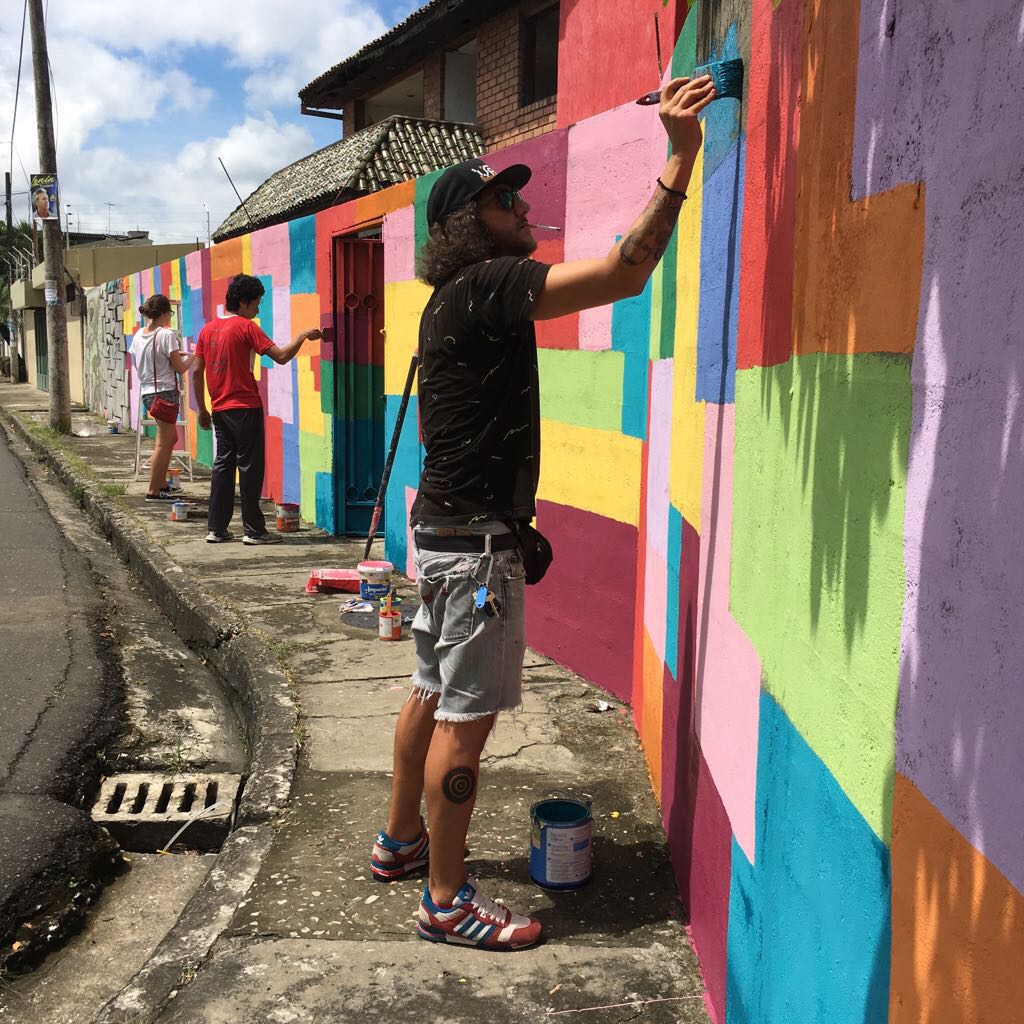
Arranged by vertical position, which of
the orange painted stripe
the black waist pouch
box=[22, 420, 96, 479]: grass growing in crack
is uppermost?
the black waist pouch

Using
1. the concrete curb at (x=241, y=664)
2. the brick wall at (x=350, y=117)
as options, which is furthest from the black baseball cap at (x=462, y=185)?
the brick wall at (x=350, y=117)

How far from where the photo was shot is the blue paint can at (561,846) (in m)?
3.00

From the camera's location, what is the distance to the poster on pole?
1744cm

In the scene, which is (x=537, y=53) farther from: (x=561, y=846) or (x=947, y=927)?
(x=947, y=927)

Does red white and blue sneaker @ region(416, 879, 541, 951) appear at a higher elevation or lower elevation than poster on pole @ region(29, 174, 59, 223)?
lower

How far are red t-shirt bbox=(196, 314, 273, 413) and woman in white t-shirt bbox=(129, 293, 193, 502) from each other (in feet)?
8.20

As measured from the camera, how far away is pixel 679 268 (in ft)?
11.4

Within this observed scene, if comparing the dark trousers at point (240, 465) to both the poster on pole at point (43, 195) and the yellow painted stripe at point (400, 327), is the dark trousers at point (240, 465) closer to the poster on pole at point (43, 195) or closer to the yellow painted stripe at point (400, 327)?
the yellow painted stripe at point (400, 327)

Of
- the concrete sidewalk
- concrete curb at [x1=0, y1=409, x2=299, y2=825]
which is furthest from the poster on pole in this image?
the concrete sidewalk

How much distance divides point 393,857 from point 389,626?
244 centimetres

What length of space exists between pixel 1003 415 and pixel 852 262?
55cm

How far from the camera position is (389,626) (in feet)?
18.1

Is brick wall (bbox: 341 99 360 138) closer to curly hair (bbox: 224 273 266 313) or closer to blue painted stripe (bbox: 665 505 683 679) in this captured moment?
curly hair (bbox: 224 273 266 313)

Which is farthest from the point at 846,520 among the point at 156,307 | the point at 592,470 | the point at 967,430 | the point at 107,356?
the point at 107,356
